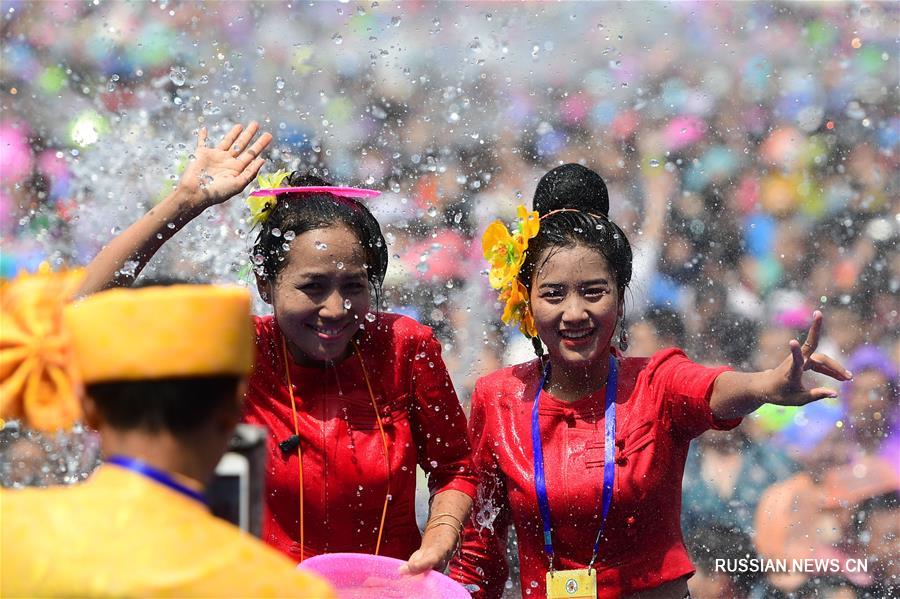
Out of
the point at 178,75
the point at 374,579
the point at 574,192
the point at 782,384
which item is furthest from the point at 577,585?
the point at 178,75

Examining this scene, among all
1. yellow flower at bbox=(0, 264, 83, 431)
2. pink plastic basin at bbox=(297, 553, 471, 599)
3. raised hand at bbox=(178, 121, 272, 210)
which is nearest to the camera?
yellow flower at bbox=(0, 264, 83, 431)

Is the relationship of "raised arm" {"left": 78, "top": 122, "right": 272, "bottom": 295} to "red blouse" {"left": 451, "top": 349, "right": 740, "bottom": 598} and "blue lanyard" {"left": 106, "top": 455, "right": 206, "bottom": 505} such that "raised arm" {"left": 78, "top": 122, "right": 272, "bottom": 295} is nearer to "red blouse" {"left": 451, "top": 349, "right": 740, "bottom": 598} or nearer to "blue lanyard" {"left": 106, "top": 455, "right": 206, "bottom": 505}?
"red blouse" {"left": 451, "top": 349, "right": 740, "bottom": 598}

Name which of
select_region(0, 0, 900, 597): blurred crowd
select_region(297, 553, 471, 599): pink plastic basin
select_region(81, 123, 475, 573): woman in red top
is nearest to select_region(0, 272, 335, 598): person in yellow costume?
select_region(297, 553, 471, 599): pink plastic basin

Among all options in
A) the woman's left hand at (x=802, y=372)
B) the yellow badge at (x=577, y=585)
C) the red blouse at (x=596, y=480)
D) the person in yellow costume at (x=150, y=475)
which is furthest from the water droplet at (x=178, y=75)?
the person in yellow costume at (x=150, y=475)

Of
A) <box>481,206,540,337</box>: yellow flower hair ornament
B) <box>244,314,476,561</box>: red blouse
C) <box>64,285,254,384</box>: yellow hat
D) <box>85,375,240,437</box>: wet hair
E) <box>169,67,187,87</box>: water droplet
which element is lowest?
<box>244,314,476,561</box>: red blouse

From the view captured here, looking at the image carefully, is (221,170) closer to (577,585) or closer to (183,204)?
(183,204)

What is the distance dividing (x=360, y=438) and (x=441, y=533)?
0.40 meters

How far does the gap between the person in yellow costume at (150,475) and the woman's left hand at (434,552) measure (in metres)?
1.60

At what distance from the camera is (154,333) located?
189 cm

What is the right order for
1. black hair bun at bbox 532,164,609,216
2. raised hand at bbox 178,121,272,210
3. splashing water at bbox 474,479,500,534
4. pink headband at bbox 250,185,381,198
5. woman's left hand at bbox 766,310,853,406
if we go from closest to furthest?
woman's left hand at bbox 766,310,853,406
raised hand at bbox 178,121,272,210
pink headband at bbox 250,185,381,198
splashing water at bbox 474,479,500,534
black hair bun at bbox 532,164,609,216

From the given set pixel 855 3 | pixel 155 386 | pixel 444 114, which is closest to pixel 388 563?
pixel 155 386

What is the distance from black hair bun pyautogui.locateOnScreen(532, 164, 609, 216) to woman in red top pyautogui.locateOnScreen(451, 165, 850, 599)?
0.15 ft

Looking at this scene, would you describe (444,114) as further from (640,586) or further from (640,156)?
(640,586)

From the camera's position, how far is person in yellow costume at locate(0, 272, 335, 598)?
5.85 feet
